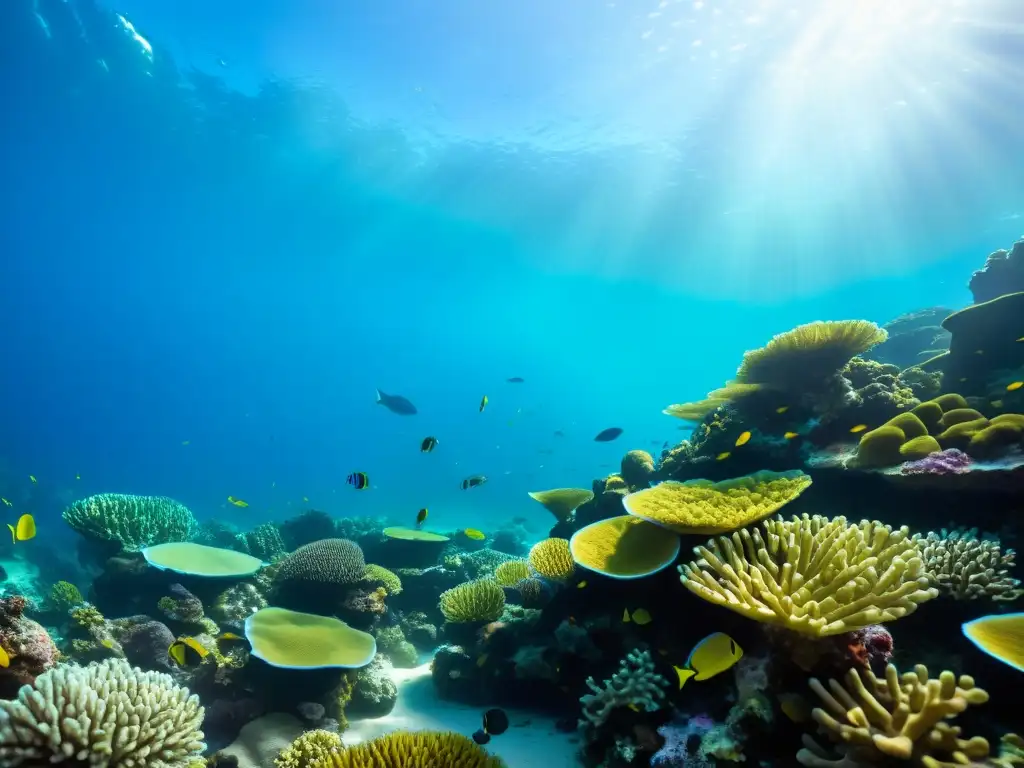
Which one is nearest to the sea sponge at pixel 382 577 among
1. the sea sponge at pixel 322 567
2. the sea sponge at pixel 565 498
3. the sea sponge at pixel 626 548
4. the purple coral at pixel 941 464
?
the sea sponge at pixel 322 567

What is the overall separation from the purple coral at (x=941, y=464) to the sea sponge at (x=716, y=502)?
0.98m

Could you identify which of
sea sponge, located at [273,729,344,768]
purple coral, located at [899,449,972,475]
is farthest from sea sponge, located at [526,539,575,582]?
purple coral, located at [899,449,972,475]

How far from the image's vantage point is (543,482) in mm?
82875

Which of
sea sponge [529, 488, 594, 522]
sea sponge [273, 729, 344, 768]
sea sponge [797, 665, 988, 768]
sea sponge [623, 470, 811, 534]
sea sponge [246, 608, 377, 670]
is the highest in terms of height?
sea sponge [529, 488, 594, 522]

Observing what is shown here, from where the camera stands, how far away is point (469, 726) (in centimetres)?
532

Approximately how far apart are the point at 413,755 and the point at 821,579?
315 centimetres

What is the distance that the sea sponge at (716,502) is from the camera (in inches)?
158

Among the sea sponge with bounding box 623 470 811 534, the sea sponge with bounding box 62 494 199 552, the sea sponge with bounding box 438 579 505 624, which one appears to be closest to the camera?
the sea sponge with bounding box 623 470 811 534

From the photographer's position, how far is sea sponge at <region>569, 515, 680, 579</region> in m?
4.40

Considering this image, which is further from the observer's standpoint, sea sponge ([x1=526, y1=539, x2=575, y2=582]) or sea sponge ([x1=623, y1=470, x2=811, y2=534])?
sea sponge ([x1=526, y1=539, x2=575, y2=582])

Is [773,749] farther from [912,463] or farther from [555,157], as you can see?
[555,157]

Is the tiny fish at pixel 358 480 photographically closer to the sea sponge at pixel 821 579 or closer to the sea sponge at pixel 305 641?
the sea sponge at pixel 305 641

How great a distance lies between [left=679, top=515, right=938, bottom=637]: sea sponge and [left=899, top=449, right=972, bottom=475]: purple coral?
1547 millimetres

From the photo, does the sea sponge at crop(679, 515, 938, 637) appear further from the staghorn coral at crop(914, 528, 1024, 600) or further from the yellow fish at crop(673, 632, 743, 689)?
the staghorn coral at crop(914, 528, 1024, 600)
